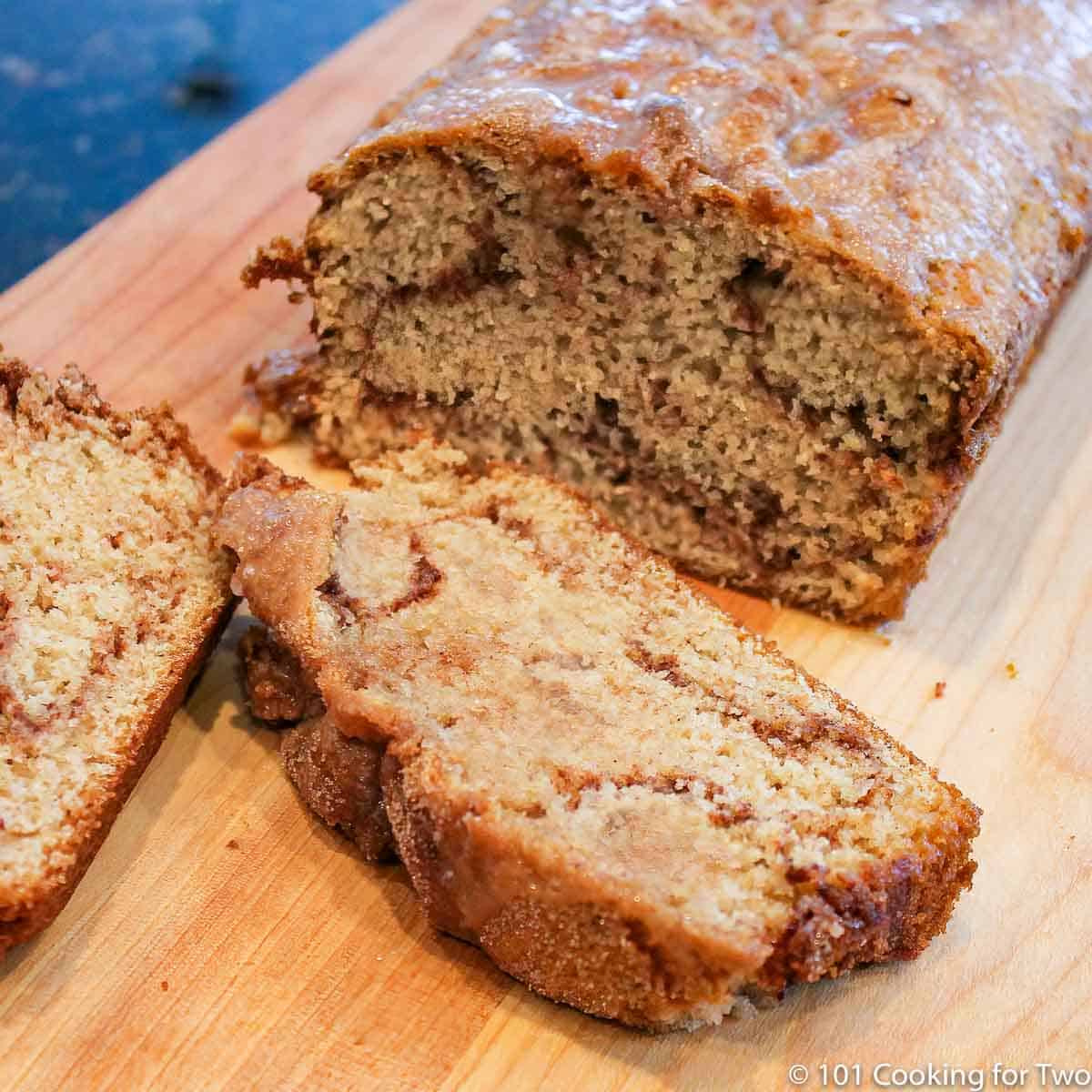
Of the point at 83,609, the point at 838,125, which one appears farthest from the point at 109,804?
the point at 838,125

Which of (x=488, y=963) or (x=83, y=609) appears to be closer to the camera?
(x=488, y=963)

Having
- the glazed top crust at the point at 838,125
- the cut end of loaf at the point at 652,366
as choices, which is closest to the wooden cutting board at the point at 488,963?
the cut end of loaf at the point at 652,366

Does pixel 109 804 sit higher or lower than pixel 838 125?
lower

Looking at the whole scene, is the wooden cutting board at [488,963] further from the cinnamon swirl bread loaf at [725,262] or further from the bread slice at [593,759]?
the cinnamon swirl bread loaf at [725,262]

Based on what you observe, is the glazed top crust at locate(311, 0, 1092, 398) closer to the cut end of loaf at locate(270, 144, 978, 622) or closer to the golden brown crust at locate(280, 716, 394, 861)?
the cut end of loaf at locate(270, 144, 978, 622)

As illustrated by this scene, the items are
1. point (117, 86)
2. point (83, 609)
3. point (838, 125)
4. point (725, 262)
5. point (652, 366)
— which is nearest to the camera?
point (83, 609)

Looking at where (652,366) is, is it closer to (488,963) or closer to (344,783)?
(344,783)

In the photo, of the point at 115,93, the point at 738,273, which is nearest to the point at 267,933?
the point at 738,273
